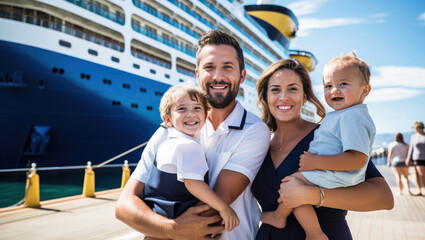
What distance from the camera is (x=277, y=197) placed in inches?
74.5

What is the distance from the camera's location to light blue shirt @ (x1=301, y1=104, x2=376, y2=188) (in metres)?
1.69

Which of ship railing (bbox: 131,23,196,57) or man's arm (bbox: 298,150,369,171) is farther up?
ship railing (bbox: 131,23,196,57)

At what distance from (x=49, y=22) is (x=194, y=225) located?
12.6 m

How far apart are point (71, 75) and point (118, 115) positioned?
2624 millimetres

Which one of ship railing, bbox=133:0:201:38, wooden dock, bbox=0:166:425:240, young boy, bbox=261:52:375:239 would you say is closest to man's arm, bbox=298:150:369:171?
young boy, bbox=261:52:375:239

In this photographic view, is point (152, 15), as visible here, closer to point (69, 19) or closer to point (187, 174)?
point (69, 19)

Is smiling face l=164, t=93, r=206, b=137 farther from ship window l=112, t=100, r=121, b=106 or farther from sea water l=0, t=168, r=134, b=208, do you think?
ship window l=112, t=100, r=121, b=106

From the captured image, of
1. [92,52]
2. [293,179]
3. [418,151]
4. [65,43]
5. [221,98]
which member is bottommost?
[418,151]

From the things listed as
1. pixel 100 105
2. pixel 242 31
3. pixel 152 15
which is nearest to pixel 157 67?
pixel 152 15

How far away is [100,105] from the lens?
12500mm

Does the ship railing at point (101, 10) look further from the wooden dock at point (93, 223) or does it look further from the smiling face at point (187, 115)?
the smiling face at point (187, 115)

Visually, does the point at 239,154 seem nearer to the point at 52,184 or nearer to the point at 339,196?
the point at 339,196

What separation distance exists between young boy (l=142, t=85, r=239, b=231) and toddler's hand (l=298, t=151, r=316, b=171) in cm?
52

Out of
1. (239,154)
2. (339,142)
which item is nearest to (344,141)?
(339,142)
